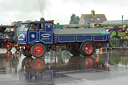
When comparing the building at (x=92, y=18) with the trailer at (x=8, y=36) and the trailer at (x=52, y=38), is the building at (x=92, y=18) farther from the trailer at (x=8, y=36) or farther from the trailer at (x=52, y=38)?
the trailer at (x=52, y=38)

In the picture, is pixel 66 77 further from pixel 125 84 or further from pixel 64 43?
pixel 64 43

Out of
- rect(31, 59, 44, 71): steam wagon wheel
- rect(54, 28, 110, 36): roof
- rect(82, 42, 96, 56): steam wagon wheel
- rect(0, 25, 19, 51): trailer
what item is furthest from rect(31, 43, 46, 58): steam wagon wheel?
rect(0, 25, 19, 51): trailer

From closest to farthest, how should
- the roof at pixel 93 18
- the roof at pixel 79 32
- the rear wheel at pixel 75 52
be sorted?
the roof at pixel 79 32
the rear wheel at pixel 75 52
the roof at pixel 93 18

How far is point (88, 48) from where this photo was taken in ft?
63.9

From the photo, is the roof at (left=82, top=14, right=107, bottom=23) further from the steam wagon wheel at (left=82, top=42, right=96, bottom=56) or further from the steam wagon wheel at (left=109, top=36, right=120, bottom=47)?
the steam wagon wheel at (left=82, top=42, right=96, bottom=56)

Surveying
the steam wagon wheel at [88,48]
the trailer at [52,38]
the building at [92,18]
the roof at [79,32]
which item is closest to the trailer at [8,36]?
the trailer at [52,38]

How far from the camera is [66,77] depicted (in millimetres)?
9875

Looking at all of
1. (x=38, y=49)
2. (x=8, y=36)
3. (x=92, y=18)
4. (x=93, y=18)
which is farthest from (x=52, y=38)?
(x=92, y=18)

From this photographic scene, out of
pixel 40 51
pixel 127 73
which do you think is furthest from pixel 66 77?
pixel 40 51

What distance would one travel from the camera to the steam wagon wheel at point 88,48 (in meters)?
19.2

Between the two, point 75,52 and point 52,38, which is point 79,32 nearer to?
point 75,52

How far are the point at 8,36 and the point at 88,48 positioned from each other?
494 inches

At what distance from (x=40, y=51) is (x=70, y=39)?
2272 millimetres

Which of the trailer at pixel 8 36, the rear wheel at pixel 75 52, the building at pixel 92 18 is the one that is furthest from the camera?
the building at pixel 92 18
